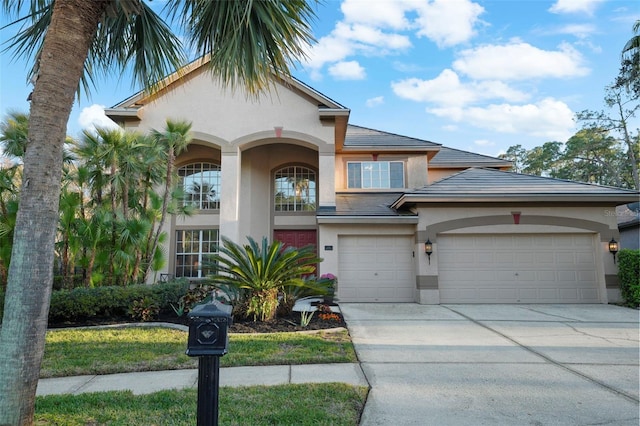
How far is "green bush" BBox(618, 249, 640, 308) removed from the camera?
1053 cm

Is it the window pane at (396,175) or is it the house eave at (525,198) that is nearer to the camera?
the house eave at (525,198)

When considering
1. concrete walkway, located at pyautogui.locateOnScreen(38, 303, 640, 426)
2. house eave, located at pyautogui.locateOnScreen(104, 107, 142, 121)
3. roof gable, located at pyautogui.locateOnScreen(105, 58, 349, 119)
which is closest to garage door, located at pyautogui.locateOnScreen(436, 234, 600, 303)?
concrete walkway, located at pyautogui.locateOnScreen(38, 303, 640, 426)

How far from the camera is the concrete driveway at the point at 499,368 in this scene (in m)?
3.69

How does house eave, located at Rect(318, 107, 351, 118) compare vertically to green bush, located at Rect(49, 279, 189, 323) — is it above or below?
above

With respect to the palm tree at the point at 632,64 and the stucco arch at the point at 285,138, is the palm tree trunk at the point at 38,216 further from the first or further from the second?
the palm tree at the point at 632,64

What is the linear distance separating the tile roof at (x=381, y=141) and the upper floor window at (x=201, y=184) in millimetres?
5580

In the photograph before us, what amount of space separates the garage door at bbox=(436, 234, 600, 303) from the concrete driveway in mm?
2194

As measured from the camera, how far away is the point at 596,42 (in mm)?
12117

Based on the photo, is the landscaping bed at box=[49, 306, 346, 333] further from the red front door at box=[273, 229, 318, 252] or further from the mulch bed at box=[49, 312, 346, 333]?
the red front door at box=[273, 229, 318, 252]

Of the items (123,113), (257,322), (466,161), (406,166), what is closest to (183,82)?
(123,113)

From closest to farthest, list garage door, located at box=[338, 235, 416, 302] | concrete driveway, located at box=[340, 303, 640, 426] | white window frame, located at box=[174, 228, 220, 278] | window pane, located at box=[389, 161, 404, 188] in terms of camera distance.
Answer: concrete driveway, located at box=[340, 303, 640, 426], garage door, located at box=[338, 235, 416, 302], white window frame, located at box=[174, 228, 220, 278], window pane, located at box=[389, 161, 404, 188]

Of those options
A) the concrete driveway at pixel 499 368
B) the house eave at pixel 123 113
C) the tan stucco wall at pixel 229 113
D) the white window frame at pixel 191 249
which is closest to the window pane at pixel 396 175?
the tan stucco wall at pixel 229 113

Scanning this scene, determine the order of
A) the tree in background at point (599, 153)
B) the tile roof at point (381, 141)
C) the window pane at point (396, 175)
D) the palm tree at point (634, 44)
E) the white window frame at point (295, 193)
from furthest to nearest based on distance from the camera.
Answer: the tree in background at point (599, 153) < the white window frame at point (295, 193) < the window pane at point (396, 175) < the palm tree at point (634, 44) < the tile roof at point (381, 141)

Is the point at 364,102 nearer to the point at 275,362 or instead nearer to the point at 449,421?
the point at 275,362
